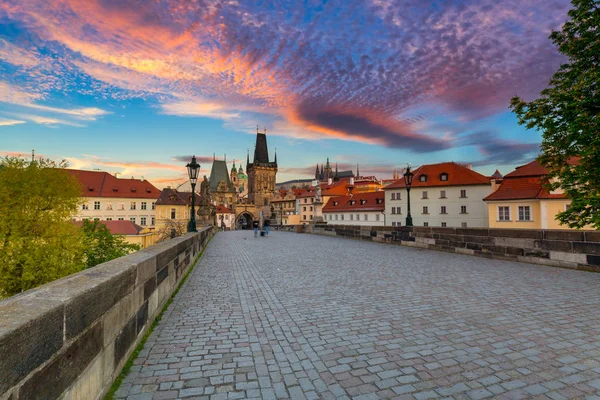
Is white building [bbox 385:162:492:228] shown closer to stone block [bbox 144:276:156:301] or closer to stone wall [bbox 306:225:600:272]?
stone wall [bbox 306:225:600:272]

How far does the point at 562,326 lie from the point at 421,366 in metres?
2.64

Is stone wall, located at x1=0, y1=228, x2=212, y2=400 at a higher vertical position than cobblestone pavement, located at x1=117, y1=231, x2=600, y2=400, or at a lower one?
higher

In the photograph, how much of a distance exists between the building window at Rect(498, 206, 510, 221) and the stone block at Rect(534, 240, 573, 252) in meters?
26.4

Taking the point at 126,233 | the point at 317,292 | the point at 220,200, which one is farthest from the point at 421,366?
the point at 220,200

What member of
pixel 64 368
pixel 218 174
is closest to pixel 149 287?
pixel 64 368

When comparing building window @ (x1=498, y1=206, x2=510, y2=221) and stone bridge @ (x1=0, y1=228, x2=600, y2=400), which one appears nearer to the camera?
stone bridge @ (x1=0, y1=228, x2=600, y2=400)

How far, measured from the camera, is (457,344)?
12.6 feet

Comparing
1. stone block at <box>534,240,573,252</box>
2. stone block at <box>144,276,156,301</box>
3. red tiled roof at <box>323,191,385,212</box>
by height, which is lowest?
stone block at <box>144,276,156,301</box>

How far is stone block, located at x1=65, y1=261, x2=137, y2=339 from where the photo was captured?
225cm

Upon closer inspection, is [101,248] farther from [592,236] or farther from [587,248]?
[592,236]

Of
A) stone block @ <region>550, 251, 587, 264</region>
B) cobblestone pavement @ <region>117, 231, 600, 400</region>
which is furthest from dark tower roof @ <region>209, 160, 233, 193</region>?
cobblestone pavement @ <region>117, 231, 600, 400</region>

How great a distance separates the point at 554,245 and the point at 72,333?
1137 cm

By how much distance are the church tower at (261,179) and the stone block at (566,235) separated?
92.1 meters

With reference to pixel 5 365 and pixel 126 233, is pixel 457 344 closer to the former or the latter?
pixel 5 365
